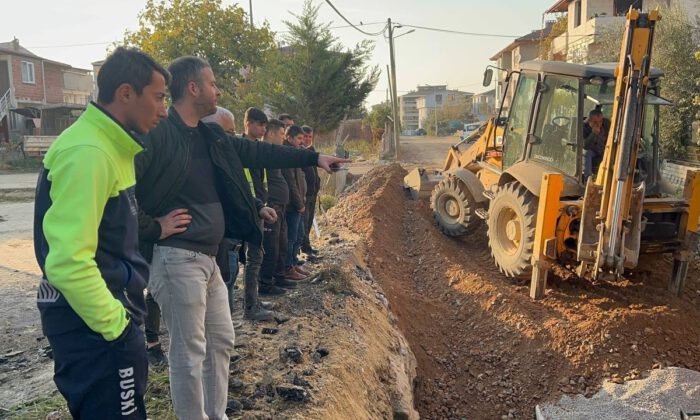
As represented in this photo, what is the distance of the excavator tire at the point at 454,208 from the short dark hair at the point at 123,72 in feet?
22.0

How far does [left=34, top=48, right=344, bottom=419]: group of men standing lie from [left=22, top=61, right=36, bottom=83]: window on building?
3421 centimetres

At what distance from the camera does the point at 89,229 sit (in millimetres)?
1745

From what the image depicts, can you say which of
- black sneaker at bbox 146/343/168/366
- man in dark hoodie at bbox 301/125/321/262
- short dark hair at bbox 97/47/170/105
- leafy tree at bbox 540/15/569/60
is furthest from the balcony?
short dark hair at bbox 97/47/170/105

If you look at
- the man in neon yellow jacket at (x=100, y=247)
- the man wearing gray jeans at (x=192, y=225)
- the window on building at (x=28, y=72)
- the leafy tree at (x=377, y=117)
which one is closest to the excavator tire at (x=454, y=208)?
the man wearing gray jeans at (x=192, y=225)

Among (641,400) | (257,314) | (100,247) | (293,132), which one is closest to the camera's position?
(100,247)

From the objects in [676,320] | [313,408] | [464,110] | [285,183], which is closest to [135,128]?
[313,408]

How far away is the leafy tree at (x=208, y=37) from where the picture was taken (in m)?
20.4

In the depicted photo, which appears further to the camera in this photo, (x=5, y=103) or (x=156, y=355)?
(x=5, y=103)

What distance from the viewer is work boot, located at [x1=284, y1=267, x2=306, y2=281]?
19.3 ft

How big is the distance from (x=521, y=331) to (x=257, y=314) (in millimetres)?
2719

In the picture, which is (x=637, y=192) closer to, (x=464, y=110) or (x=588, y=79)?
(x=588, y=79)

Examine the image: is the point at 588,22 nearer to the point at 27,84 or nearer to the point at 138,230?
the point at 138,230

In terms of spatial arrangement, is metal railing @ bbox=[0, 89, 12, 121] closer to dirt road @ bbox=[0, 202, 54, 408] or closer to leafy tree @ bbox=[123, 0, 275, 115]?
leafy tree @ bbox=[123, 0, 275, 115]

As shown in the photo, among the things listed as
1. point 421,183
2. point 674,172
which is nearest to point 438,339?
point 421,183
